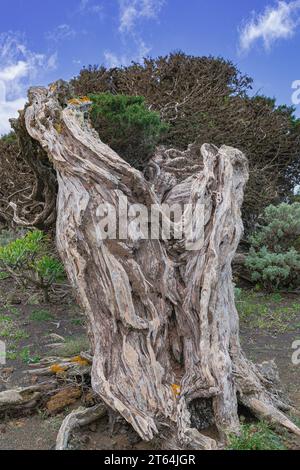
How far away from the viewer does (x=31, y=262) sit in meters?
8.83

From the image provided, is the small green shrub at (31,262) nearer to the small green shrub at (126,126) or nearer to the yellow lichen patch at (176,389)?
the small green shrub at (126,126)

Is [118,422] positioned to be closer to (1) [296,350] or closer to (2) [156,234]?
(2) [156,234]

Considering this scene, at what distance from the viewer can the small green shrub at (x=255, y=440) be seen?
391 cm

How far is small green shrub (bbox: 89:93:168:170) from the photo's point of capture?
31.5ft

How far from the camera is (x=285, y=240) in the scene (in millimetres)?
11570

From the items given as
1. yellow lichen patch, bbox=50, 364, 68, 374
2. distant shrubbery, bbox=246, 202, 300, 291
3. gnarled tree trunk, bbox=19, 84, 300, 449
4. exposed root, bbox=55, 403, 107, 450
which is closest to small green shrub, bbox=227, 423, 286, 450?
gnarled tree trunk, bbox=19, 84, 300, 449

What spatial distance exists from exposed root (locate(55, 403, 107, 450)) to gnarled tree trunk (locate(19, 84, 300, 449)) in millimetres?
299

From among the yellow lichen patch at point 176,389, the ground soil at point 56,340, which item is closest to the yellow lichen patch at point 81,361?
the ground soil at point 56,340

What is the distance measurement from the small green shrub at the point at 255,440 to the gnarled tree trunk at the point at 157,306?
0.16 metres

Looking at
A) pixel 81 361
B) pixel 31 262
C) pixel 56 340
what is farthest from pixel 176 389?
pixel 31 262

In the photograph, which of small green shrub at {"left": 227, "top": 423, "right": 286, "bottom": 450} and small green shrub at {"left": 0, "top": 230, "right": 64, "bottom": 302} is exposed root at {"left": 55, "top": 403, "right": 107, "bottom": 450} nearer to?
small green shrub at {"left": 227, "top": 423, "right": 286, "bottom": 450}

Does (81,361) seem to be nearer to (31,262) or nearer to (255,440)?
(255,440)

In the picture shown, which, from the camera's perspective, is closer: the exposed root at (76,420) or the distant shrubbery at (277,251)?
the exposed root at (76,420)
